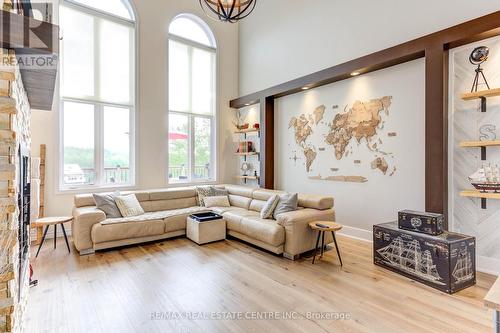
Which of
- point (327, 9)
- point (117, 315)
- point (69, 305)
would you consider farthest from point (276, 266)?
point (327, 9)

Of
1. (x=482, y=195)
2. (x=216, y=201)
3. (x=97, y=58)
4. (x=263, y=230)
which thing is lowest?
(x=263, y=230)

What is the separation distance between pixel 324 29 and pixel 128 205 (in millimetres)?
4741

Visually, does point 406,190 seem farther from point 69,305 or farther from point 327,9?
point 69,305

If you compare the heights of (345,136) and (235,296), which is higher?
(345,136)

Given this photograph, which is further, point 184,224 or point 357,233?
point 184,224

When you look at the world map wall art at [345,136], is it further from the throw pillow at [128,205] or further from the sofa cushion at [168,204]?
the throw pillow at [128,205]

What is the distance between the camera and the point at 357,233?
461cm

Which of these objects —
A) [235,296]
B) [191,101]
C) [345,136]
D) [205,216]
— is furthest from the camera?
[191,101]

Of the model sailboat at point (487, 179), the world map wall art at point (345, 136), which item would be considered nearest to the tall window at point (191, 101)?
the world map wall art at point (345, 136)

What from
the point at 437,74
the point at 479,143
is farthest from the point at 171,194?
the point at 479,143

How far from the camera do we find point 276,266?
346 centimetres

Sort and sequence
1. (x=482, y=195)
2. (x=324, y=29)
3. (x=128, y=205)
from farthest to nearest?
(x=324, y=29) → (x=128, y=205) → (x=482, y=195)

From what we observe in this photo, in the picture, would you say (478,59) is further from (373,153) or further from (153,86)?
(153,86)

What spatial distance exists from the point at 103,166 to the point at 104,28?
2.79 meters
